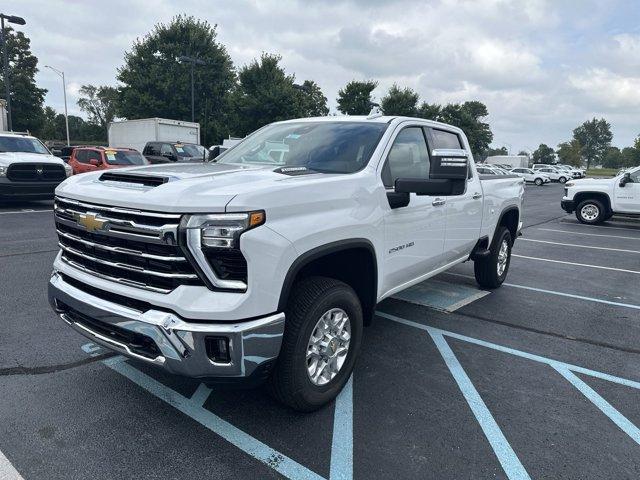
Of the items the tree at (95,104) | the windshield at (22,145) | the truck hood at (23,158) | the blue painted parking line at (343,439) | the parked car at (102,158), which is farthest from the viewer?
the tree at (95,104)

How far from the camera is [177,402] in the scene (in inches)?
125

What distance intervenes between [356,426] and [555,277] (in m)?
5.53

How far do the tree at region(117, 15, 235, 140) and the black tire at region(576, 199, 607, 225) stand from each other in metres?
29.9

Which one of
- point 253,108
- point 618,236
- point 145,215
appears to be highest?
point 253,108

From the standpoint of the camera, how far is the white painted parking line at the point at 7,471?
93.7 inches

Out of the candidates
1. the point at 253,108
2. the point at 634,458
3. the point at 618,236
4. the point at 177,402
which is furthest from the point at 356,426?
the point at 253,108

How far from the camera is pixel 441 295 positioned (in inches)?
233

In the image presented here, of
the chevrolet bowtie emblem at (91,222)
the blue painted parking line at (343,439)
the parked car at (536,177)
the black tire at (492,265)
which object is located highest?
the chevrolet bowtie emblem at (91,222)

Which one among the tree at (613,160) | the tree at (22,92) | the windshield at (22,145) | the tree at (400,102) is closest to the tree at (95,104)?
the tree at (22,92)

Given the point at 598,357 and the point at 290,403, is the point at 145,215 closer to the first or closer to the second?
the point at 290,403

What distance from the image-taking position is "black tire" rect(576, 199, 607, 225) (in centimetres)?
1481

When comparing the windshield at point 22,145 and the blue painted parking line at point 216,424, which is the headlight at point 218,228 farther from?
the windshield at point 22,145

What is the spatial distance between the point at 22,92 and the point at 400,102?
37.2m

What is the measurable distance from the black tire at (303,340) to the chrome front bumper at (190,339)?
17 centimetres
